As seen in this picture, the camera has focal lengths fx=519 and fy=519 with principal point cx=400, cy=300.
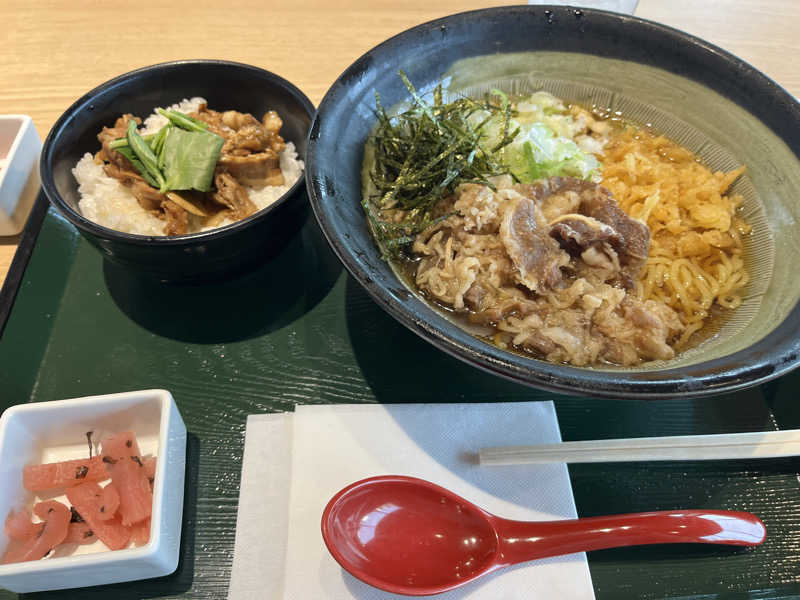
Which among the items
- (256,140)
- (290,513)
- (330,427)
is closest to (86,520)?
(290,513)

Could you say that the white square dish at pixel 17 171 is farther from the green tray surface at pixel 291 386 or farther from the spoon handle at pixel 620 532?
the spoon handle at pixel 620 532

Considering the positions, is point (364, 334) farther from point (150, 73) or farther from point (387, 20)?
point (387, 20)

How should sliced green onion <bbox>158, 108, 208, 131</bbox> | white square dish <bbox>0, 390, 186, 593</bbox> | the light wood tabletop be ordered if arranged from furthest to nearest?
the light wood tabletop < sliced green onion <bbox>158, 108, 208, 131</bbox> < white square dish <bbox>0, 390, 186, 593</bbox>

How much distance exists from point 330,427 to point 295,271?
0.64 m

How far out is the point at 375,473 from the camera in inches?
51.6

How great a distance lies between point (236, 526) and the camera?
1.27 m

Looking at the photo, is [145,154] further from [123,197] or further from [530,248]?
[530,248]

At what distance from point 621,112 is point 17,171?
218 cm

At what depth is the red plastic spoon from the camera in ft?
3.82

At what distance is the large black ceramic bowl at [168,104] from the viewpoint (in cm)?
144

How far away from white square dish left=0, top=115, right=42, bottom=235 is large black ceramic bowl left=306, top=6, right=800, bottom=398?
3.80ft

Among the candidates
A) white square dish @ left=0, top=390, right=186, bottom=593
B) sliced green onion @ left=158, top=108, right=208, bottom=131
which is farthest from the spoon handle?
sliced green onion @ left=158, top=108, right=208, bottom=131

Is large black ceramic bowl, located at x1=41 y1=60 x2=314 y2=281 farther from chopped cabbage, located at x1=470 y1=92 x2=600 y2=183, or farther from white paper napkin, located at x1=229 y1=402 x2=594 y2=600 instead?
chopped cabbage, located at x1=470 y1=92 x2=600 y2=183

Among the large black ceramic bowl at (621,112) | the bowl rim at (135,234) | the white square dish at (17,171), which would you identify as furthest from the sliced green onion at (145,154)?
the large black ceramic bowl at (621,112)
